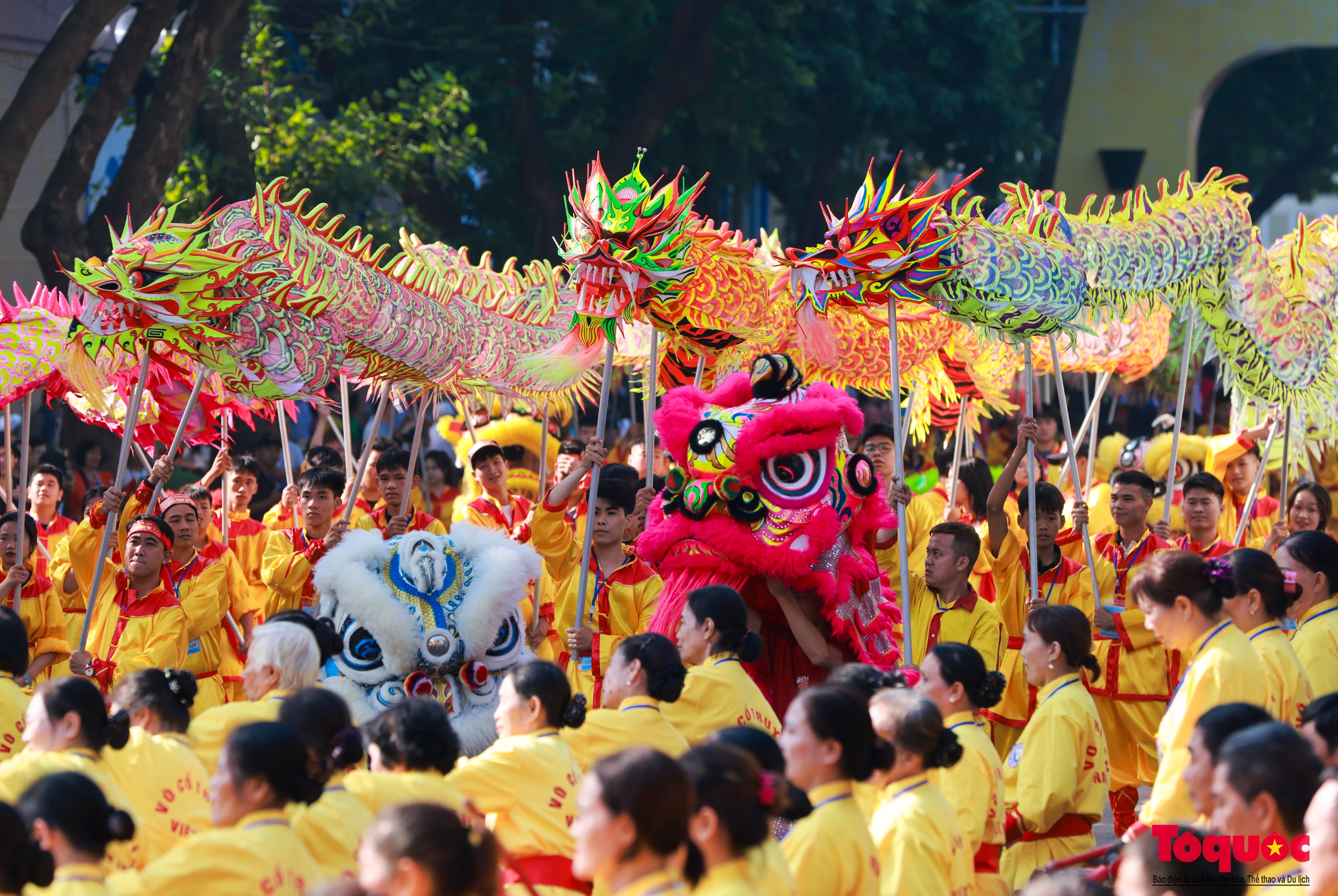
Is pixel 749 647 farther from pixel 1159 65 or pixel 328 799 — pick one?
pixel 1159 65

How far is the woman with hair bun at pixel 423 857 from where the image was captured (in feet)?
7.77

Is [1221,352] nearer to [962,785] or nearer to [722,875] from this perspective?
[962,785]

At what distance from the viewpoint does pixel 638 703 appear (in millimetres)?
3812

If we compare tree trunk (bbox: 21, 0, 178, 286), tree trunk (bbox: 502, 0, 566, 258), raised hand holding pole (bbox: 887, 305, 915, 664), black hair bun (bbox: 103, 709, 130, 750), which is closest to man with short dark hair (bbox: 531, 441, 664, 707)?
raised hand holding pole (bbox: 887, 305, 915, 664)

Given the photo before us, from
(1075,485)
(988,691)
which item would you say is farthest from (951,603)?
(988,691)

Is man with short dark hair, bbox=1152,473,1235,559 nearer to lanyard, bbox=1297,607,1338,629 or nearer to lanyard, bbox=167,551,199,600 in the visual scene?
lanyard, bbox=1297,607,1338,629

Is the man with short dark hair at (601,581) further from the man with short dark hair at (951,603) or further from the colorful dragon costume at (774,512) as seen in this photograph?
the man with short dark hair at (951,603)

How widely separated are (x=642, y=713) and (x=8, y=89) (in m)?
9.89

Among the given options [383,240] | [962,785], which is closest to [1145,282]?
[962,785]

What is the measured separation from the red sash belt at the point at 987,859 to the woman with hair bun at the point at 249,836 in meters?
1.70

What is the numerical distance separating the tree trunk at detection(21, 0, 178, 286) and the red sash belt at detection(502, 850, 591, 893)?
22.6 feet

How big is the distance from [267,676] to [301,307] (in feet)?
6.54

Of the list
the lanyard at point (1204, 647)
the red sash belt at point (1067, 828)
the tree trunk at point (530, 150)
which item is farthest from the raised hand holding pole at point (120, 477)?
the tree trunk at point (530, 150)

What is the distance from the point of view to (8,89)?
1159cm
